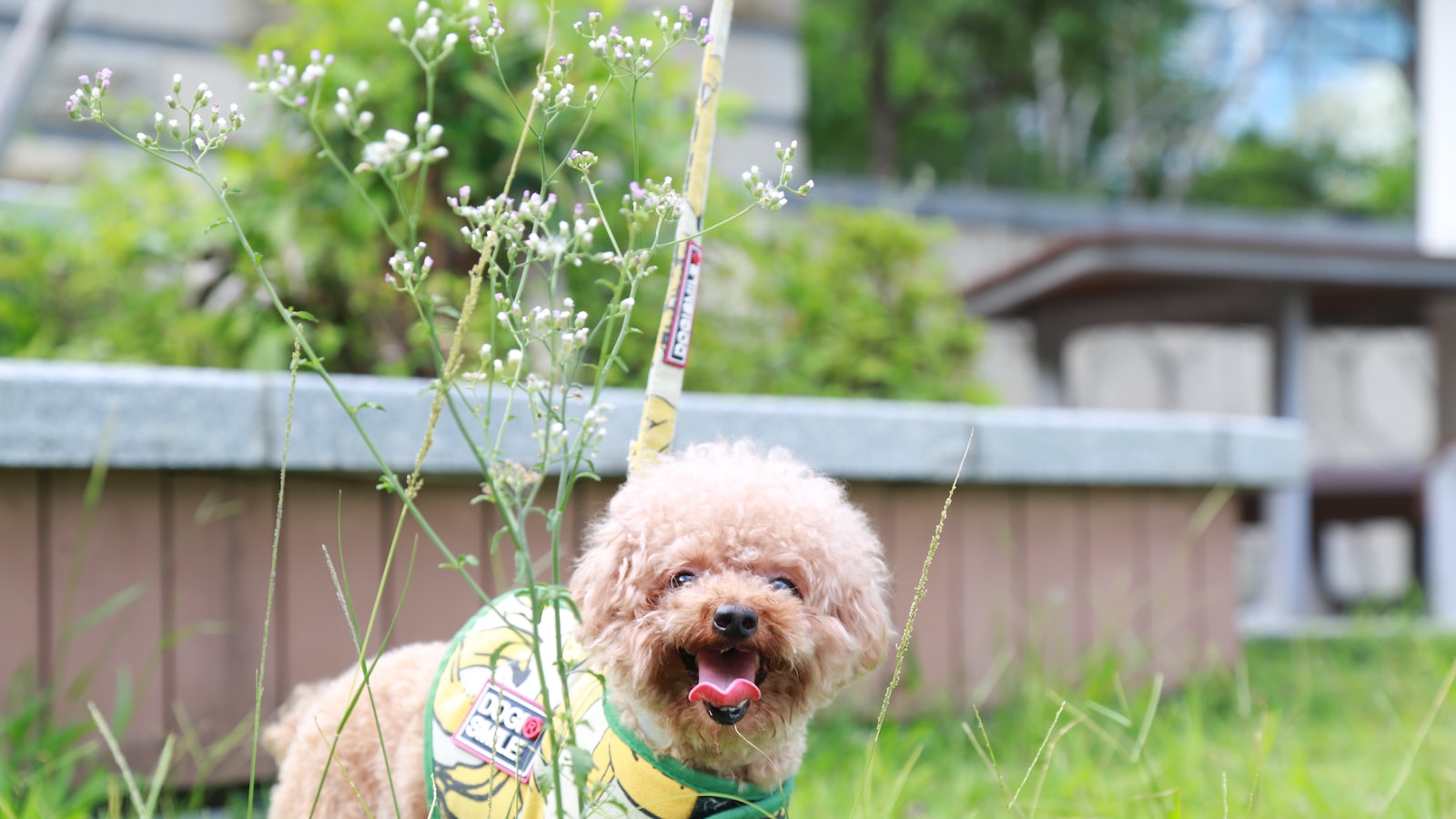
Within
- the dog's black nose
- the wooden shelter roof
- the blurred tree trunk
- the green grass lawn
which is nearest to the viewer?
the dog's black nose

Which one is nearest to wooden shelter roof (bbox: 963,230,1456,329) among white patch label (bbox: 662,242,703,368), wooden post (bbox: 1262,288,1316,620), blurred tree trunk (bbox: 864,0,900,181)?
wooden post (bbox: 1262,288,1316,620)

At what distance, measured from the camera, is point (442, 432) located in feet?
8.01

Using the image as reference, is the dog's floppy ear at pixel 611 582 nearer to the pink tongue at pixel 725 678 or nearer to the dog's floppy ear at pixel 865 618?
the pink tongue at pixel 725 678

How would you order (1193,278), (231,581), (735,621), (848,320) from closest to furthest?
(735,621)
(231,581)
(848,320)
(1193,278)

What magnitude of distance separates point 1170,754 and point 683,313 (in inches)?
63.0

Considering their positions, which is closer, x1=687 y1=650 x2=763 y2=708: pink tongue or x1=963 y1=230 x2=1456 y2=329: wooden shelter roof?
x1=687 y1=650 x2=763 y2=708: pink tongue

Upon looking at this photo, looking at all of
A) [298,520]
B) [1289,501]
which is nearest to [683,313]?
[298,520]

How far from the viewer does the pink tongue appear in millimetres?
1234

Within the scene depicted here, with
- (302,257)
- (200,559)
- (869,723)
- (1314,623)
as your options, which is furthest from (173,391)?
(1314,623)

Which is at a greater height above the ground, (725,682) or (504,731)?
(725,682)

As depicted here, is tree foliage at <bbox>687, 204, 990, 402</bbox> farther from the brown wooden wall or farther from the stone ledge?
the brown wooden wall

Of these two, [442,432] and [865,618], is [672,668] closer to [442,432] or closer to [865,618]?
[865,618]

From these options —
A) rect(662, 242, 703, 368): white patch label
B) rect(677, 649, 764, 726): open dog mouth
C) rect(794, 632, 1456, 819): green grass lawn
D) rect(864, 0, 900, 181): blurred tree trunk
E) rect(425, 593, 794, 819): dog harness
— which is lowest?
rect(794, 632, 1456, 819): green grass lawn

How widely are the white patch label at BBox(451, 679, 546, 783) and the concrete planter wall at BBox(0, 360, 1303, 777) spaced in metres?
0.73
